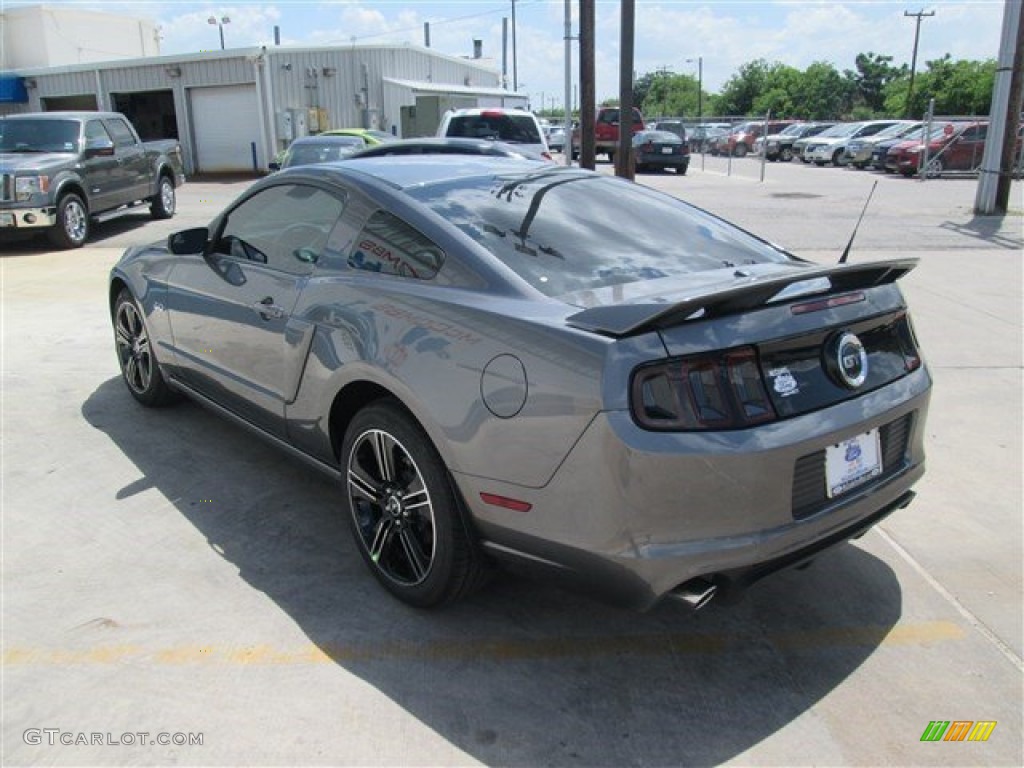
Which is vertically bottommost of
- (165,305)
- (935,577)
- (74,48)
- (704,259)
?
(935,577)

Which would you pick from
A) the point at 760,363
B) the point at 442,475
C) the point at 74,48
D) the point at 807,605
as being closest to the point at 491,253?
the point at 442,475

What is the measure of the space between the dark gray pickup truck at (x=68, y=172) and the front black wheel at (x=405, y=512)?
10.7m

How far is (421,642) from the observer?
308 centimetres

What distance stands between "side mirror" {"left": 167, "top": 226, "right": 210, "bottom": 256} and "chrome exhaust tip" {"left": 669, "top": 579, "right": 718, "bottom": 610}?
3128 mm

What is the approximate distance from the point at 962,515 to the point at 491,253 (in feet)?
8.53

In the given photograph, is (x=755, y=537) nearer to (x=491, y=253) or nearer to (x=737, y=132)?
(x=491, y=253)

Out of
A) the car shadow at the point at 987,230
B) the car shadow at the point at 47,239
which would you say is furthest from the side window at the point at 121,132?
the car shadow at the point at 987,230

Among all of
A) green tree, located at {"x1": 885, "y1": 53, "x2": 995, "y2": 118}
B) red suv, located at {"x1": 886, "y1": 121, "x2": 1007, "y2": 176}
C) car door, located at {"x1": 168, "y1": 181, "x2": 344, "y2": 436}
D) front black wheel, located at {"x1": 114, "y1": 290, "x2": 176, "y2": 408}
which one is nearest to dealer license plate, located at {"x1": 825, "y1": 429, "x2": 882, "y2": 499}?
car door, located at {"x1": 168, "y1": 181, "x2": 344, "y2": 436}

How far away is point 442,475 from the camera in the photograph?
9.68 feet

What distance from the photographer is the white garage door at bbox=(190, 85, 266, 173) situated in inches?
1176

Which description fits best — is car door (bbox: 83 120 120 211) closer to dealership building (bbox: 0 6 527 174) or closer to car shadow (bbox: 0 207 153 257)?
car shadow (bbox: 0 207 153 257)

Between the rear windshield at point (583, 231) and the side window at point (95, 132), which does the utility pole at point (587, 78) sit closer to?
the side window at point (95, 132)

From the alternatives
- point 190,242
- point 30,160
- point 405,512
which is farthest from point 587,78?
point 405,512

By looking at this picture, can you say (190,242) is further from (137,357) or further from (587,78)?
(587,78)
